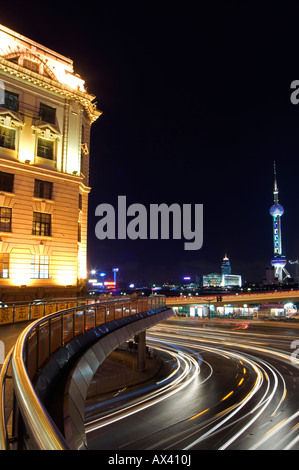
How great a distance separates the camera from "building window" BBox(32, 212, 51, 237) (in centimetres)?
2995

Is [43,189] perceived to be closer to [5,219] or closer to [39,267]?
[5,219]

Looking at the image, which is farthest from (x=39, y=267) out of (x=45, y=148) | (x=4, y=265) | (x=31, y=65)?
(x=31, y=65)

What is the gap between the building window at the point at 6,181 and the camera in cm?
2831

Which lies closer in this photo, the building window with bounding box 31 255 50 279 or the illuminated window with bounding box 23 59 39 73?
the building window with bounding box 31 255 50 279

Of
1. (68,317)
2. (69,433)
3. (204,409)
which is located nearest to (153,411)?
(204,409)

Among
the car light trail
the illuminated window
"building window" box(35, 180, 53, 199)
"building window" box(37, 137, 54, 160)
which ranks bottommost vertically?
the car light trail

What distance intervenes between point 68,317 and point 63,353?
126 centimetres

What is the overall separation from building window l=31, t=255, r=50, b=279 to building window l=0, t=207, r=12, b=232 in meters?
3.53

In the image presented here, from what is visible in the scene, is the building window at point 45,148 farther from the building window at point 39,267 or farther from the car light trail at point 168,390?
the car light trail at point 168,390

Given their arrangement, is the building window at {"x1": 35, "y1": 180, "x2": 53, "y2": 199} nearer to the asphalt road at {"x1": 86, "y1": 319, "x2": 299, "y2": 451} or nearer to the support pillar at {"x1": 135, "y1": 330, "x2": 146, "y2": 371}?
the support pillar at {"x1": 135, "y1": 330, "x2": 146, "y2": 371}

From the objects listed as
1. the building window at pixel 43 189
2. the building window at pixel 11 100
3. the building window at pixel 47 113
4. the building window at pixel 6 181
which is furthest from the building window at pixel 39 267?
the building window at pixel 11 100

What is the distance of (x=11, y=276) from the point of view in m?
27.6

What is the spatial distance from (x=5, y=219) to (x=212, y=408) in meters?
22.7

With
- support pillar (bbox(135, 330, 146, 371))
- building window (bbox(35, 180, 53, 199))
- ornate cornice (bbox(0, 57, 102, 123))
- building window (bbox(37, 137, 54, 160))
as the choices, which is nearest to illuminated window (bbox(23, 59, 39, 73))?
ornate cornice (bbox(0, 57, 102, 123))
